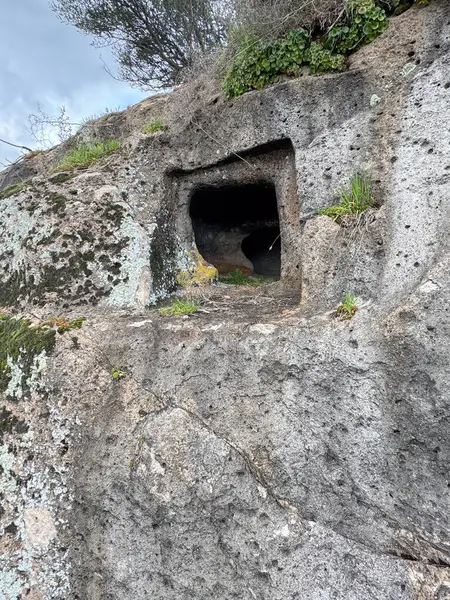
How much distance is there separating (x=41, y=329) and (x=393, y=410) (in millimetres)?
2135

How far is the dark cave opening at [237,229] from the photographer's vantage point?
13.0ft

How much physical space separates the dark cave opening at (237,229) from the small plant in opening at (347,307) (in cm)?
178

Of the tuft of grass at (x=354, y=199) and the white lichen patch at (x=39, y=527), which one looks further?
the tuft of grass at (x=354, y=199)

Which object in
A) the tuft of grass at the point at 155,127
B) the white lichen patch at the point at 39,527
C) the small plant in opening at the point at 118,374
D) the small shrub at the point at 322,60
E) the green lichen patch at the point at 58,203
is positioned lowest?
the white lichen patch at the point at 39,527

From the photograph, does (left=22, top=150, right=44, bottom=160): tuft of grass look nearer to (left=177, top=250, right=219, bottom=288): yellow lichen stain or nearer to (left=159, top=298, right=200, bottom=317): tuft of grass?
(left=177, top=250, right=219, bottom=288): yellow lichen stain

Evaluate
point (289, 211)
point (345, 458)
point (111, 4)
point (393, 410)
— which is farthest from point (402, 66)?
point (111, 4)

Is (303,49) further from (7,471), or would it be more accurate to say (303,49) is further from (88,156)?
(7,471)

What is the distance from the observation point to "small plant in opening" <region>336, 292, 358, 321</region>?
2.18 meters

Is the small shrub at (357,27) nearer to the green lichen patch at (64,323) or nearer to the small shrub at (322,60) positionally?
the small shrub at (322,60)

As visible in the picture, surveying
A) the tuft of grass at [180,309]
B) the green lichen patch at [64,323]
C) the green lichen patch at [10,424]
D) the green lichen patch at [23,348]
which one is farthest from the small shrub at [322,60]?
the green lichen patch at [10,424]

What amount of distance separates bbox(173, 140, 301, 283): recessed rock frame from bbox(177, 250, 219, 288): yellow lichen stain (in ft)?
0.65

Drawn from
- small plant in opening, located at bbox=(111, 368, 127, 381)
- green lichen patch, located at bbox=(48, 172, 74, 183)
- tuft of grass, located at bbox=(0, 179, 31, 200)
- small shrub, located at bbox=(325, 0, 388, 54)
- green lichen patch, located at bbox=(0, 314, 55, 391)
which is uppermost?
small shrub, located at bbox=(325, 0, 388, 54)

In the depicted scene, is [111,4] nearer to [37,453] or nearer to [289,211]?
[289,211]

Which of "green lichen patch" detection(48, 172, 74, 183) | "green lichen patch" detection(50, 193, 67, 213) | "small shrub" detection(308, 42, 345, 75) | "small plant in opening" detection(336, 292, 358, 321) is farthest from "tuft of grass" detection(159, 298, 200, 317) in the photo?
"small shrub" detection(308, 42, 345, 75)
